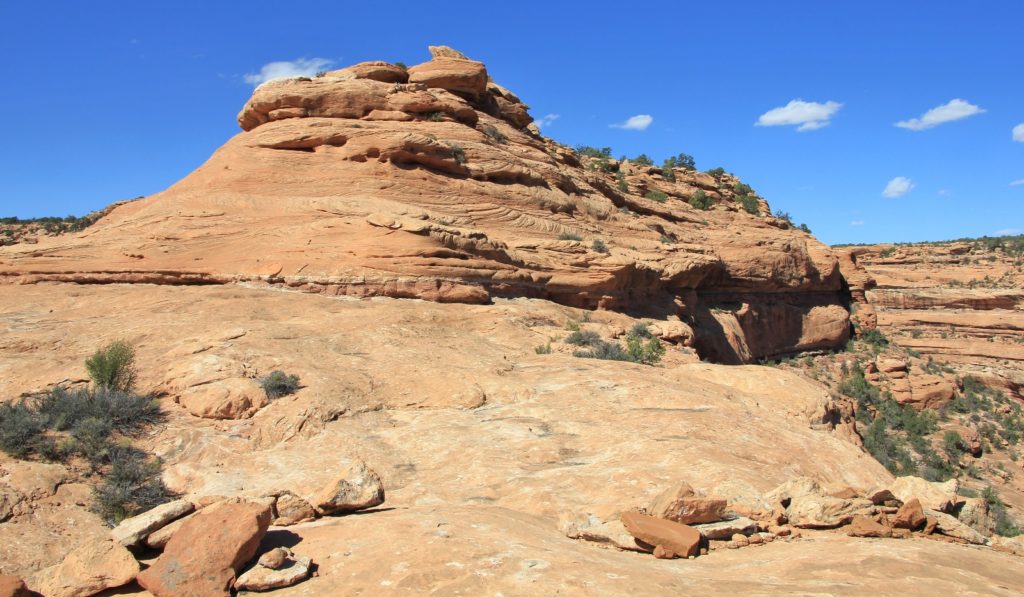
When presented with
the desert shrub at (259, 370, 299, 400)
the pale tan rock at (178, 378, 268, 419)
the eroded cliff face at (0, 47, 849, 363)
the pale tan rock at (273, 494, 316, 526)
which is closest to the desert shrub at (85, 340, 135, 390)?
the pale tan rock at (178, 378, 268, 419)

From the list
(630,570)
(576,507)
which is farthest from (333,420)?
(630,570)

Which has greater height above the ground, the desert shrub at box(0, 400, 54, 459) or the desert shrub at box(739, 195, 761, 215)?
the desert shrub at box(739, 195, 761, 215)

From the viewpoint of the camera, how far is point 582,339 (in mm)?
15688

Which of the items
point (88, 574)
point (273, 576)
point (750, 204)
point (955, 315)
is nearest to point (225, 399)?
point (88, 574)

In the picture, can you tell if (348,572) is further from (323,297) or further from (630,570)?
(323,297)

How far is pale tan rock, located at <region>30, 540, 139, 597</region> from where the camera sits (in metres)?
4.61

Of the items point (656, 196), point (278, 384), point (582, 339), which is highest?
point (656, 196)

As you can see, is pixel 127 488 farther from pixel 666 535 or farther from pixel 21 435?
pixel 666 535

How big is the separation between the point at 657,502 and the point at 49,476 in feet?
21.3

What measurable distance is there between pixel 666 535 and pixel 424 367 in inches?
268

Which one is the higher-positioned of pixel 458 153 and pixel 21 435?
pixel 458 153

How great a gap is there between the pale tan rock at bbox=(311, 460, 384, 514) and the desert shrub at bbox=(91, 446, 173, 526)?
2.04 metres

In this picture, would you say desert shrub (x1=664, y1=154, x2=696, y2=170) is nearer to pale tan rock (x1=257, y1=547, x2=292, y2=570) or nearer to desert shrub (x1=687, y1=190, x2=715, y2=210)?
desert shrub (x1=687, y1=190, x2=715, y2=210)

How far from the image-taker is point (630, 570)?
4855 millimetres
